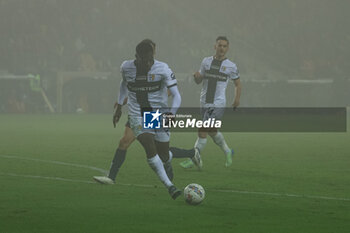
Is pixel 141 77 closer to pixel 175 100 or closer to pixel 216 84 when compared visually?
pixel 175 100

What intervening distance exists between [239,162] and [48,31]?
3481 centimetres

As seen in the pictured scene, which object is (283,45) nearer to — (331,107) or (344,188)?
(331,107)

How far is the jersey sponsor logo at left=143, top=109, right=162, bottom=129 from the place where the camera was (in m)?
8.91

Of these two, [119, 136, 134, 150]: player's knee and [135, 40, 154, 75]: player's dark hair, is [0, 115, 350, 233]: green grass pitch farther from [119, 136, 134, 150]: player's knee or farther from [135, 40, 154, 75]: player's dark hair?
[135, 40, 154, 75]: player's dark hair

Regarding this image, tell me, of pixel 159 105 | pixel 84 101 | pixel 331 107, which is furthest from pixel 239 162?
pixel 331 107

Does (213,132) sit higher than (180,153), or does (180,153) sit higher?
(213,132)

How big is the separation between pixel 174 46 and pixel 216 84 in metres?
35.3

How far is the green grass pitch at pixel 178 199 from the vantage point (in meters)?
6.93

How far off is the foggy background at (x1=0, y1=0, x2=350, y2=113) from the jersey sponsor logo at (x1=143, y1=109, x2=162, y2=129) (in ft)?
107

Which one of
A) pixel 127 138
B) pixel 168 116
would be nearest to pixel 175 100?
pixel 168 116

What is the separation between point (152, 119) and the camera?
29.9ft

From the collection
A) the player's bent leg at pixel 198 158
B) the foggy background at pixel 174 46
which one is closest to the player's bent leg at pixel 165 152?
the player's bent leg at pixel 198 158

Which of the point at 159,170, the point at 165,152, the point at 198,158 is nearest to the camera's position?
the point at 159,170

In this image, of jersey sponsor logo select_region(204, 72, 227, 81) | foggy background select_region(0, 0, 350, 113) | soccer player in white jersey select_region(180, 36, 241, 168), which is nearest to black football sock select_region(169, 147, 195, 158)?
soccer player in white jersey select_region(180, 36, 241, 168)
